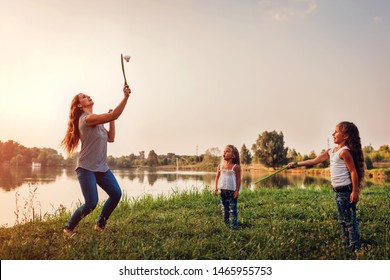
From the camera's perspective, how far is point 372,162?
1845 centimetres

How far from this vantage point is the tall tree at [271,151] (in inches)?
859

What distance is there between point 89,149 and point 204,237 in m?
1.64

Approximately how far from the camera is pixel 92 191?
3979mm

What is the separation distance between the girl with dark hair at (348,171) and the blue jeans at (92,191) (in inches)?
96.9

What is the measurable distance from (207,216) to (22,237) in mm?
2661

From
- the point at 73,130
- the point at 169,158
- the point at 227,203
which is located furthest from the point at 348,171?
the point at 169,158

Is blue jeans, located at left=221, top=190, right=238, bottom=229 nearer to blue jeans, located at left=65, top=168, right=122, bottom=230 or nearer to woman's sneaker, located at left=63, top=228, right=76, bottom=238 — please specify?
blue jeans, located at left=65, top=168, right=122, bottom=230

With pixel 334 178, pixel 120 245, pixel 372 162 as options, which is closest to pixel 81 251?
pixel 120 245

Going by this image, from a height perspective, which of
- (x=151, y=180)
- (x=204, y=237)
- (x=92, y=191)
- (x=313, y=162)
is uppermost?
(x=313, y=162)

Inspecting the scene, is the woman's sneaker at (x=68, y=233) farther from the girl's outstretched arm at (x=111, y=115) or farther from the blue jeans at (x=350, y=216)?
the blue jeans at (x=350, y=216)

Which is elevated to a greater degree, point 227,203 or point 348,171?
point 348,171

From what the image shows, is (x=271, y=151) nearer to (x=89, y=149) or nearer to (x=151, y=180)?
(x=151, y=180)

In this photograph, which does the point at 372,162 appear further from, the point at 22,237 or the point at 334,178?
the point at 22,237

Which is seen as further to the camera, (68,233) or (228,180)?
(228,180)
